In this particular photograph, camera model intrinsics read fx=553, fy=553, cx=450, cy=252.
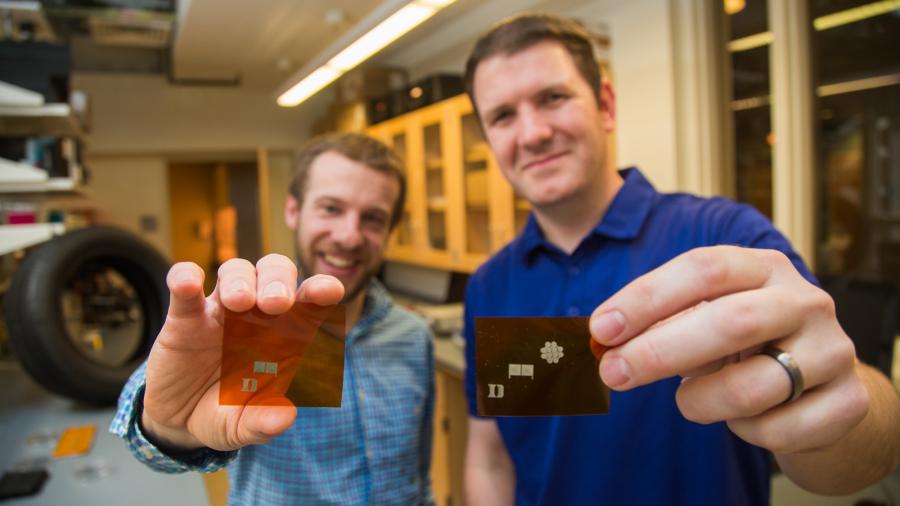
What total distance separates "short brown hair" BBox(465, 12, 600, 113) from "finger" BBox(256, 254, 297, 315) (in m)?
0.65

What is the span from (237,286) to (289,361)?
0.29 feet

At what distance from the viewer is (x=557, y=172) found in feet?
3.12

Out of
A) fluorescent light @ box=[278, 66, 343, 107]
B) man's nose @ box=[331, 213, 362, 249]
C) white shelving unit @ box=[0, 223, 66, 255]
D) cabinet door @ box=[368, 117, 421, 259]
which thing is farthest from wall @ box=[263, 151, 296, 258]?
man's nose @ box=[331, 213, 362, 249]

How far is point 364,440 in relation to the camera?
40.3 inches

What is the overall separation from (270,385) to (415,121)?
338cm

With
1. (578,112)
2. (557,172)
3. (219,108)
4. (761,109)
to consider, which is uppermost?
(219,108)

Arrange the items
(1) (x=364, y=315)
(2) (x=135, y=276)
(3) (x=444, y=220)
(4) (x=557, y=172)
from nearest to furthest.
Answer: (4) (x=557, y=172), (1) (x=364, y=315), (2) (x=135, y=276), (3) (x=444, y=220)

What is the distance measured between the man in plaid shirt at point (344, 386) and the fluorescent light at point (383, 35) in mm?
821

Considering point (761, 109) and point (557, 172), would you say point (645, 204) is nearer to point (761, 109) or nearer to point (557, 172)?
point (557, 172)

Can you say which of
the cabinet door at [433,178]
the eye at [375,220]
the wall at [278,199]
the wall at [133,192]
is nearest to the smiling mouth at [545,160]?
the eye at [375,220]

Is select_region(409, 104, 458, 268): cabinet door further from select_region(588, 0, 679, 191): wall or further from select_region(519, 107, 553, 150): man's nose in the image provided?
select_region(519, 107, 553, 150): man's nose

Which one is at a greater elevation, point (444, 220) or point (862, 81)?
point (862, 81)

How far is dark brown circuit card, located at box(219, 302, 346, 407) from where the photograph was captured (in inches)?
19.4

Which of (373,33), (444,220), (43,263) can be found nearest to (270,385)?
(43,263)
